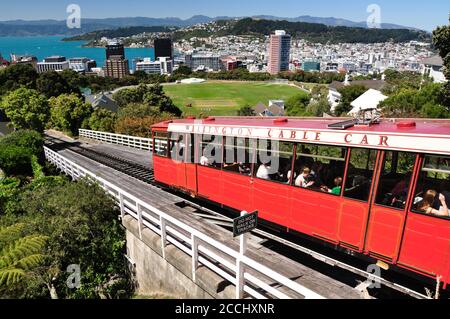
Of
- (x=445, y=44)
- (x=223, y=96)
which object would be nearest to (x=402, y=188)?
(x=445, y=44)

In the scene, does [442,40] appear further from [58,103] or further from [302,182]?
[58,103]

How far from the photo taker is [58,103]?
47031 millimetres

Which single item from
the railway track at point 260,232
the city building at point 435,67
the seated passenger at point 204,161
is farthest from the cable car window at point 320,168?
the city building at point 435,67

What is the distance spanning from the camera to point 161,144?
1464 centimetres

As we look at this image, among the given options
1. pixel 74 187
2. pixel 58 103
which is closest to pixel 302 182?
pixel 74 187

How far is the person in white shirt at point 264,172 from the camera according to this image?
9810mm

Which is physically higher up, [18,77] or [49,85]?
[18,77]

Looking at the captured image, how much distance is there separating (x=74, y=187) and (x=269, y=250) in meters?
8.11

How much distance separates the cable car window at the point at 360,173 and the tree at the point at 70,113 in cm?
4492

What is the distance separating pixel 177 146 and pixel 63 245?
5.24 meters

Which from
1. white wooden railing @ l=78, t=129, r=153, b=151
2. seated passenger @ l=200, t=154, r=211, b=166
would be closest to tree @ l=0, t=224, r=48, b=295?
seated passenger @ l=200, t=154, r=211, b=166

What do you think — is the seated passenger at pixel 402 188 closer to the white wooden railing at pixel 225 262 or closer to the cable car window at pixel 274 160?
the cable car window at pixel 274 160

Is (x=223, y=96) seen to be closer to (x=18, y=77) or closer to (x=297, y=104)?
(x=297, y=104)

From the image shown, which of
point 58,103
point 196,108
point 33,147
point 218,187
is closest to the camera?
point 218,187
